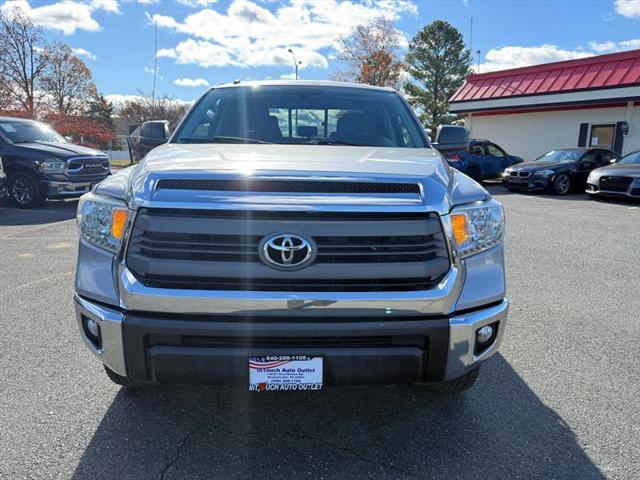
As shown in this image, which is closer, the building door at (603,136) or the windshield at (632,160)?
the windshield at (632,160)

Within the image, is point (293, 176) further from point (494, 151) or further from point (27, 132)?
point (494, 151)

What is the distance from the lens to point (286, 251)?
2.08 m

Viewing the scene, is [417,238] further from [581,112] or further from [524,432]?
[581,112]

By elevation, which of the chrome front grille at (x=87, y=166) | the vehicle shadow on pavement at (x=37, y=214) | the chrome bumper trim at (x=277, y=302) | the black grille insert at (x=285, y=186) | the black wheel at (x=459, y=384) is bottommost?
the vehicle shadow on pavement at (x=37, y=214)

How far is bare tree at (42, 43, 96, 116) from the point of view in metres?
33.9

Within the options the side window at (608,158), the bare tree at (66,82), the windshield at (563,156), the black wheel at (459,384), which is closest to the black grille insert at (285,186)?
the black wheel at (459,384)

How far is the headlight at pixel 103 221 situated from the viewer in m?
2.24

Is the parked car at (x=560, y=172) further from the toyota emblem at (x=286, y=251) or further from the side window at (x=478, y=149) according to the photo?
the toyota emblem at (x=286, y=251)

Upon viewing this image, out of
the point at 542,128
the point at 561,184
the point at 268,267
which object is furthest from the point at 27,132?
the point at 542,128

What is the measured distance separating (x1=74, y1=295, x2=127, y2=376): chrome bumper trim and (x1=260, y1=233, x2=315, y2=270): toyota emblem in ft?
2.33

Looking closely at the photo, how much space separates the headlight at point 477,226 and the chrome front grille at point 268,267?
0.15 meters

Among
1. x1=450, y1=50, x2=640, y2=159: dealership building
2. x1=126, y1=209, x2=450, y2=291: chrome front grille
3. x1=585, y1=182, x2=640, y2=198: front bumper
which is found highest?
x1=450, y1=50, x2=640, y2=159: dealership building

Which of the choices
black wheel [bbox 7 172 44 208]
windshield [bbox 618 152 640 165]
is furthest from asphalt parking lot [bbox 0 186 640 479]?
windshield [bbox 618 152 640 165]

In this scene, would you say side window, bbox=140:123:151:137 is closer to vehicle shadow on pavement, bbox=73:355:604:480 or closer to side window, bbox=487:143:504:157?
vehicle shadow on pavement, bbox=73:355:604:480
